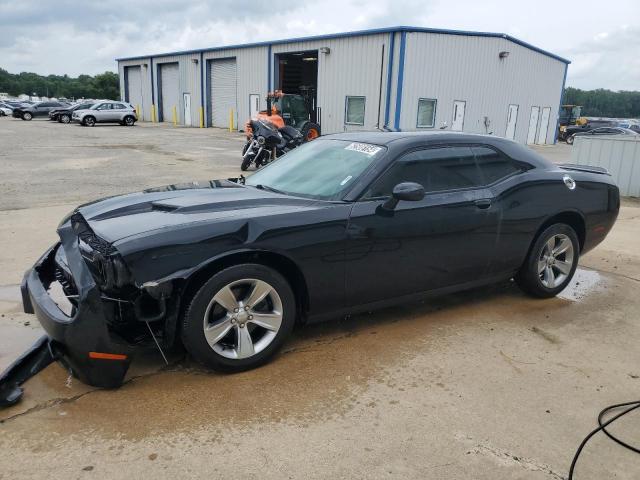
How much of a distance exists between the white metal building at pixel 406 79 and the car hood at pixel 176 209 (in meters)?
18.5

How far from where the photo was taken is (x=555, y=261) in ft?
16.1

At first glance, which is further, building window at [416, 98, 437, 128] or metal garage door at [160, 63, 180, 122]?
metal garage door at [160, 63, 180, 122]

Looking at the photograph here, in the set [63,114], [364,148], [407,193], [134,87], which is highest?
[134,87]

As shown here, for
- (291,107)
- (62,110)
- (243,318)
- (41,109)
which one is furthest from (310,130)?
(41,109)

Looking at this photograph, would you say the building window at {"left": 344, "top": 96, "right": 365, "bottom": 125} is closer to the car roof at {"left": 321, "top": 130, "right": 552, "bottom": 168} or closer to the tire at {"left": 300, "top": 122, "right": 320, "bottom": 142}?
the tire at {"left": 300, "top": 122, "right": 320, "bottom": 142}

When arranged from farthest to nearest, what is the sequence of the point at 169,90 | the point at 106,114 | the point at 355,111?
the point at 169,90
the point at 106,114
the point at 355,111

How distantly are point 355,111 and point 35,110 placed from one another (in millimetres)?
27883

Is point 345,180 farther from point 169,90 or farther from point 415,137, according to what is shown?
point 169,90

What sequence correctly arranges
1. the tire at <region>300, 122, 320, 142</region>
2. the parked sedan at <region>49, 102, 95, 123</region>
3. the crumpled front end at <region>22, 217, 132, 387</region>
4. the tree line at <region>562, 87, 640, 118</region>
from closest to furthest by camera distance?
the crumpled front end at <region>22, 217, 132, 387</region>
the tire at <region>300, 122, 320, 142</region>
the parked sedan at <region>49, 102, 95, 123</region>
the tree line at <region>562, 87, 640, 118</region>

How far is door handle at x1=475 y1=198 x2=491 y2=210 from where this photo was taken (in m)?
4.25

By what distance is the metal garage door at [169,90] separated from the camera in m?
38.8

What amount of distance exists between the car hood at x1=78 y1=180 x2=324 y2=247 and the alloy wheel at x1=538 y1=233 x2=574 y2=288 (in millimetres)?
2401

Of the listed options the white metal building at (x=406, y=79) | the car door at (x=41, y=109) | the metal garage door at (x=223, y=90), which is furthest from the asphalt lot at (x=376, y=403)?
the car door at (x=41, y=109)

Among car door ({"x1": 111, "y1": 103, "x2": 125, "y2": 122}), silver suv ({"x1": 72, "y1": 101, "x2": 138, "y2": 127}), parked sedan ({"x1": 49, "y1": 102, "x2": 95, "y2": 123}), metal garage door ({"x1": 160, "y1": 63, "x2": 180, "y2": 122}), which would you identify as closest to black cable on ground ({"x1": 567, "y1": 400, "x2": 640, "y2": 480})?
silver suv ({"x1": 72, "y1": 101, "x2": 138, "y2": 127})
